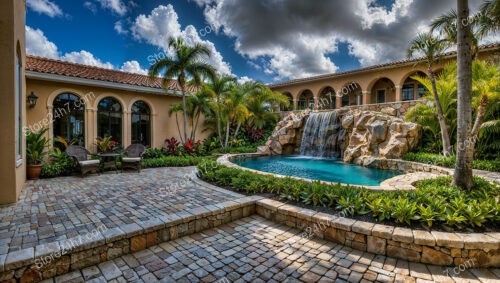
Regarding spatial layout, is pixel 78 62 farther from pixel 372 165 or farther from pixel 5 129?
pixel 372 165

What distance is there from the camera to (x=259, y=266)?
126 inches

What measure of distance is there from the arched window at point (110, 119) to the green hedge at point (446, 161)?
1460 cm

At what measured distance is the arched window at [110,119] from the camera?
39.8 ft

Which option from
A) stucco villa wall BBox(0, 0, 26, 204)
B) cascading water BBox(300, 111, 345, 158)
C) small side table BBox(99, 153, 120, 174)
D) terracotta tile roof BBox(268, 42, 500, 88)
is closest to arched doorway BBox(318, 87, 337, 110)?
terracotta tile roof BBox(268, 42, 500, 88)

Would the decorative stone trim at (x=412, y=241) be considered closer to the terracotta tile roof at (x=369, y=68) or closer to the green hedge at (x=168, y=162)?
the green hedge at (x=168, y=162)

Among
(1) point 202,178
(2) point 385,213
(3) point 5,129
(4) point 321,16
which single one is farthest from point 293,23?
(3) point 5,129

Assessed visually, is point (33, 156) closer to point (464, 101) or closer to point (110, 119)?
point (110, 119)

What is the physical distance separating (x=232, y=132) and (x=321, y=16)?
10.1 meters

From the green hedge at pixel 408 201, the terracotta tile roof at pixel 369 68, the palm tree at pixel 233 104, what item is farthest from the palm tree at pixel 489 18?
the palm tree at pixel 233 104

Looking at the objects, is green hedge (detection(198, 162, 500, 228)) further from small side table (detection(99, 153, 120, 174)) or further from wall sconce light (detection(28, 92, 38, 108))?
wall sconce light (detection(28, 92, 38, 108))

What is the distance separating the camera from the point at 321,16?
35.8 ft

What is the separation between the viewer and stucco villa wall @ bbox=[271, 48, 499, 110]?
58.1 feet

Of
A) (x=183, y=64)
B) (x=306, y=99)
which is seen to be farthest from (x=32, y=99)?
(x=306, y=99)

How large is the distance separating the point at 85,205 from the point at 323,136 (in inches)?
546
